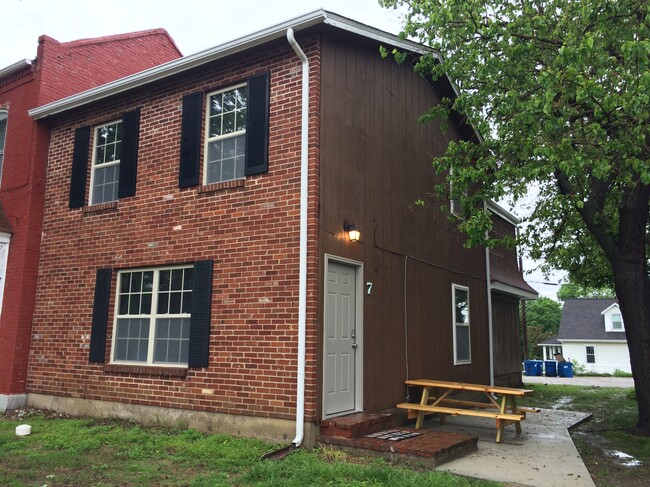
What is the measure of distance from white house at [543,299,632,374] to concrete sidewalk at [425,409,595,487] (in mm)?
34588

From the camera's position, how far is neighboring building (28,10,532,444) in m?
7.44

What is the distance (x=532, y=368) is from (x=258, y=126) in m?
26.9

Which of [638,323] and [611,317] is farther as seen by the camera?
[611,317]

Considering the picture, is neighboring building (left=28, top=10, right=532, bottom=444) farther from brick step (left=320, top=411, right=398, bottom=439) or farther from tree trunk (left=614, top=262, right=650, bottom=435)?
tree trunk (left=614, top=262, right=650, bottom=435)

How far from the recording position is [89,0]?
6.73 metres

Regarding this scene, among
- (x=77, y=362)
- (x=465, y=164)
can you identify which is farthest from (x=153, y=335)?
(x=465, y=164)

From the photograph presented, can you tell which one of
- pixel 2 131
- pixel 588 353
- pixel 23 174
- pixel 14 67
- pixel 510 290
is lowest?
pixel 588 353

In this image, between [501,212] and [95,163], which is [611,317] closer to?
[501,212]

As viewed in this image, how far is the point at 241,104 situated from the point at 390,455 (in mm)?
5354

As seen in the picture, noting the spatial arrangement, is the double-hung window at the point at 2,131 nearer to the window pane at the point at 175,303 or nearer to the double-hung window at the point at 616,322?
the window pane at the point at 175,303

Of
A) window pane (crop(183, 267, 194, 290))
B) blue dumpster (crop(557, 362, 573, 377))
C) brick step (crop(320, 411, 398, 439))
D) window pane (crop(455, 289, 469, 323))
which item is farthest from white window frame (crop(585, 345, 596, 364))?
window pane (crop(183, 267, 194, 290))

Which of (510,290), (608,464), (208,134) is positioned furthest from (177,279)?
(510,290)

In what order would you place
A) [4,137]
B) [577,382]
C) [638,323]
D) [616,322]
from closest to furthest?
1. [638,323]
2. [4,137]
3. [577,382]
4. [616,322]

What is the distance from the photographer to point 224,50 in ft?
26.7
